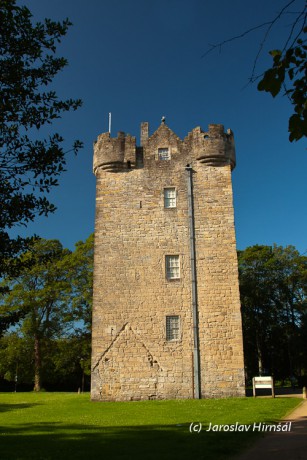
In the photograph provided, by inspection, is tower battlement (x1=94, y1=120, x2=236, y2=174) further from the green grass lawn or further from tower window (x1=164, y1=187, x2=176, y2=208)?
the green grass lawn

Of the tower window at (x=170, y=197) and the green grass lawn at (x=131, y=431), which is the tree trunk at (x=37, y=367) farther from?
the tower window at (x=170, y=197)

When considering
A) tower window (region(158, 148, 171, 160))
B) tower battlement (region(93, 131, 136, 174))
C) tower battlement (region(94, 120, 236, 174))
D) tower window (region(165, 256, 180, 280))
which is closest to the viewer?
tower window (region(165, 256, 180, 280))

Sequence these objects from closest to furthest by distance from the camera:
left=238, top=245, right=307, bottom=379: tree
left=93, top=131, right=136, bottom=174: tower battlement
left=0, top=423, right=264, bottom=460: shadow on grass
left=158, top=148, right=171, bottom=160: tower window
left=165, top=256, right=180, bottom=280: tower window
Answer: left=0, top=423, right=264, bottom=460: shadow on grass
left=165, top=256, right=180, bottom=280: tower window
left=93, top=131, right=136, bottom=174: tower battlement
left=158, top=148, right=171, bottom=160: tower window
left=238, top=245, right=307, bottom=379: tree

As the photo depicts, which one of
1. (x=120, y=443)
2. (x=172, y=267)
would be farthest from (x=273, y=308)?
(x=120, y=443)

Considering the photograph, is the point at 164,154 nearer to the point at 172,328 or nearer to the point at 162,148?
the point at 162,148

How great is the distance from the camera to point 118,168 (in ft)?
69.1

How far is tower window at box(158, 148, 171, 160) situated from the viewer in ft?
69.4

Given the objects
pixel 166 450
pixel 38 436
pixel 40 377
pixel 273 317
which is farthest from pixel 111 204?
pixel 273 317

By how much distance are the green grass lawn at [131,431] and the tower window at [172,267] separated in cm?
556

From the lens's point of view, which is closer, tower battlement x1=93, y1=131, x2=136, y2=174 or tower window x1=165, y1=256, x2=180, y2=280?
tower window x1=165, y1=256, x2=180, y2=280

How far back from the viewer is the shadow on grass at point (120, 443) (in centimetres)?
741

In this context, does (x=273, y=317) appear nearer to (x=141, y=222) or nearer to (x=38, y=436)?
(x=141, y=222)

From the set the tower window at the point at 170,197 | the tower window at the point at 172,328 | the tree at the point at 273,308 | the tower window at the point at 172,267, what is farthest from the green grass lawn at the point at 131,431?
the tree at the point at 273,308

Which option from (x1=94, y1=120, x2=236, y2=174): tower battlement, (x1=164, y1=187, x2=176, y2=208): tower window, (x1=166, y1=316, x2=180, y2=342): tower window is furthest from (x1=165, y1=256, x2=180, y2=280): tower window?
(x1=94, y1=120, x2=236, y2=174): tower battlement
